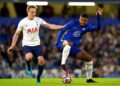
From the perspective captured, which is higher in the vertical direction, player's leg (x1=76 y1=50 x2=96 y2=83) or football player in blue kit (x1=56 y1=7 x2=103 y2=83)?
football player in blue kit (x1=56 y1=7 x2=103 y2=83)

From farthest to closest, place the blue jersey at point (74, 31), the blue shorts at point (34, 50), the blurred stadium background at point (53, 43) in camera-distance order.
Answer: the blurred stadium background at point (53, 43) → the blue jersey at point (74, 31) → the blue shorts at point (34, 50)

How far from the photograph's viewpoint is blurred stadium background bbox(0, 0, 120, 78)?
27.8 m

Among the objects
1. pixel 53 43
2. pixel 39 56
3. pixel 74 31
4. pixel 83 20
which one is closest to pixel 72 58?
pixel 53 43

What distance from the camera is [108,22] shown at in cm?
2956

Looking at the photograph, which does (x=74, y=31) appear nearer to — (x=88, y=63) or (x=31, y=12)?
(x=88, y=63)

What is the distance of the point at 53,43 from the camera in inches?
1137

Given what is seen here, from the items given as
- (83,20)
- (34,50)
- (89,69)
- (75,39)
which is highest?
(83,20)

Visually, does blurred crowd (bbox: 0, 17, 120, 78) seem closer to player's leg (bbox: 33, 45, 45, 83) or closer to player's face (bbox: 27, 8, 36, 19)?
player's leg (bbox: 33, 45, 45, 83)

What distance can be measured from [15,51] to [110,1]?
652 centimetres

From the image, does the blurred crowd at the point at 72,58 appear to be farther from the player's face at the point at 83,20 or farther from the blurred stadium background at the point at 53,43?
the player's face at the point at 83,20

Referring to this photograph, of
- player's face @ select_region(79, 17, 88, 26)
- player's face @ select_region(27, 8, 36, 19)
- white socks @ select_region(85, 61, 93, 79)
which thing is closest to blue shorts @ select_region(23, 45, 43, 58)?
player's face @ select_region(27, 8, 36, 19)

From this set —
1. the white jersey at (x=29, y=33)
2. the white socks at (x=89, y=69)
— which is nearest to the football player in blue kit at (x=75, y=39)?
the white socks at (x=89, y=69)

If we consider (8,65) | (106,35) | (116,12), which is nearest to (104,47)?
(106,35)

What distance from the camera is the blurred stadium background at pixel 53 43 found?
27797mm
